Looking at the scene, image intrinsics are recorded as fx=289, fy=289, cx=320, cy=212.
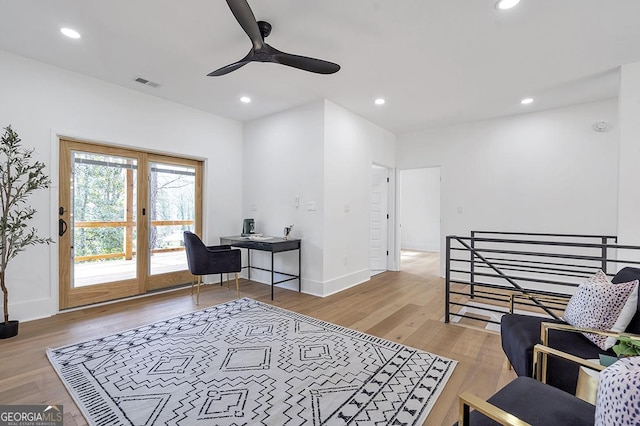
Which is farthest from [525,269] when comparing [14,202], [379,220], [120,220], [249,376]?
[14,202]

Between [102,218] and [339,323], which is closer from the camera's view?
[339,323]

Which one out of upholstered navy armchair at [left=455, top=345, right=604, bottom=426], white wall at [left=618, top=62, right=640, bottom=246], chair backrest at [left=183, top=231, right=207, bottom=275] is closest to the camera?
upholstered navy armchair at [left=455, top=345, right=604, bottom=426]

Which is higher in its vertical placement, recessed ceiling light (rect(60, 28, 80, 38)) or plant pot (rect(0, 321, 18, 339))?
recessed ceiling light (rect(60, 28, 80, 38))

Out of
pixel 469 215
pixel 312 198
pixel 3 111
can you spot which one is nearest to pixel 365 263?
pixel 312 198

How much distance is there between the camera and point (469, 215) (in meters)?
5.13

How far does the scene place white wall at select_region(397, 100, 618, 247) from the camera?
4141mm

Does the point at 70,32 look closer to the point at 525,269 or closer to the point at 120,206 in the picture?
the point at 120,206

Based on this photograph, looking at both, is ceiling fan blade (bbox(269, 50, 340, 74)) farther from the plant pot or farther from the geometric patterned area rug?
the plant pot

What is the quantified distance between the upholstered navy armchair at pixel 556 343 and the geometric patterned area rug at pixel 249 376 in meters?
0.55

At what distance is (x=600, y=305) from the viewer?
166 cm

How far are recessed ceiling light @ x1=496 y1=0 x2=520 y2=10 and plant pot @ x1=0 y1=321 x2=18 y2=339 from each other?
5034mm

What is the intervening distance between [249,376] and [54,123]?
11.6 feet

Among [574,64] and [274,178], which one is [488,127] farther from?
[274,178]


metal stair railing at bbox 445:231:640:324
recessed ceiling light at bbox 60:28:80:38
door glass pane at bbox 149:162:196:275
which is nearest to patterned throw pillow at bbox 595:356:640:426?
metal stair railing at bbox 445:231:640:324
